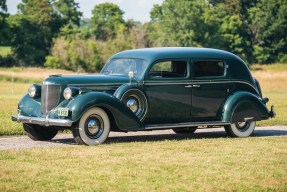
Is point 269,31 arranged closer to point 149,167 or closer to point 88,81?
point 88,81

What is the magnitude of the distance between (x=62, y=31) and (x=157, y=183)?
95237 mm

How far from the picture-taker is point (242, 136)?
15312 millimetres

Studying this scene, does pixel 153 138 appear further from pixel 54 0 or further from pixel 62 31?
pixel 54 0

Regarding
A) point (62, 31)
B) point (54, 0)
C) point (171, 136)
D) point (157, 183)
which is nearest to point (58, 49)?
point (62, 31)

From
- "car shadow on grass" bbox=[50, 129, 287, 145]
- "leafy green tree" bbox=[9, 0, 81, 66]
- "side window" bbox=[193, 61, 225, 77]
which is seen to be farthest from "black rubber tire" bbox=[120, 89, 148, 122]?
"leafy green tree" bbox=[9, 0, 81, 66]

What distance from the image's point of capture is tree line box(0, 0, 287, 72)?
93.6 metres

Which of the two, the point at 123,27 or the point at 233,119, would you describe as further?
the point at 123,27

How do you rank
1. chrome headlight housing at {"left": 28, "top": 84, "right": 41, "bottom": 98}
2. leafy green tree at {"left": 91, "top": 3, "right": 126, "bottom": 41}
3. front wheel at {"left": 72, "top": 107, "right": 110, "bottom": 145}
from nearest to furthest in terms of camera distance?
front wheel at {"left": 72, "top": 107, "right": 110, "bottom": 145} < chrome headlight housing at {"left": 28, "top": 84, "right": 41, "bottom": 98} < leafy green tree at {"left": 91, "top": 3, "right": 126, "bottom": 41}

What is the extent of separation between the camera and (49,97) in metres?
13.6

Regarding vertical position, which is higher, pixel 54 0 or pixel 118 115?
pixel 54 0

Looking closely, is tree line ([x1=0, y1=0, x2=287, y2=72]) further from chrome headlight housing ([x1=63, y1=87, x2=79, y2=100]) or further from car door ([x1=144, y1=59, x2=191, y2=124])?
chrome headlight housing ([x1=63, y1=87, x2=79, y2=100])

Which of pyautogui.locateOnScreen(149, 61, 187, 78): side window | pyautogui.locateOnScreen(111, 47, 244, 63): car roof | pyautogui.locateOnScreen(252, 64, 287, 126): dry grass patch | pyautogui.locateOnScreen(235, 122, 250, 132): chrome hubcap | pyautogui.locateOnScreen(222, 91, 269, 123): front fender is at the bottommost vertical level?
pyautogui.locateOnScreen(252, 64, 287, 126): dry grass patch

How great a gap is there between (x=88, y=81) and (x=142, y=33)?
98.7m

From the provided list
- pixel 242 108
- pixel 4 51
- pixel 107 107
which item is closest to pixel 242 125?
pixel 242 108
